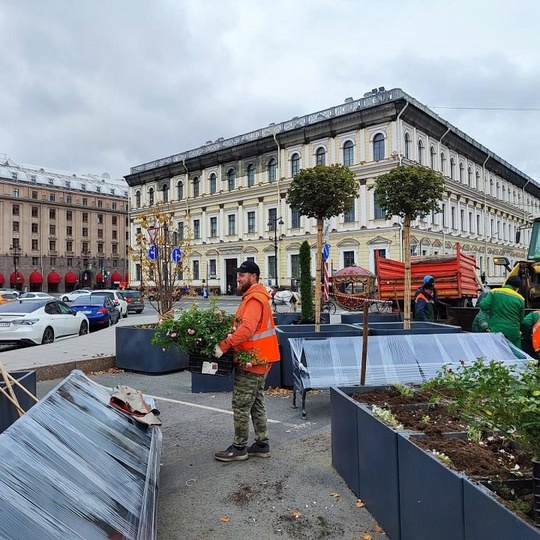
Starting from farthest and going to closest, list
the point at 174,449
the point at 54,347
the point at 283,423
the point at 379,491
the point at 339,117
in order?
the point at 339,117 → the point at 54,347 → the point at 283,423 → the point at 174,449 → the point at 379,491

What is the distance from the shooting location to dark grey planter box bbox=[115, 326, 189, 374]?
9.38 metres

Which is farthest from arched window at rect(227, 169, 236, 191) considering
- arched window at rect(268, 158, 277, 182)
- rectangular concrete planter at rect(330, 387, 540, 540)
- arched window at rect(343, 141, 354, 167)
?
rectangular concrete planter at rect(330, 387, 540, 540)

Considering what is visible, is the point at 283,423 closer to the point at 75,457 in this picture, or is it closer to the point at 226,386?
the point at 226,386

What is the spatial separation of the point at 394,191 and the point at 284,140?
38.9m

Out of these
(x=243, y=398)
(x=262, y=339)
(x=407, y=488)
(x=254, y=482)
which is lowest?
(x=254, y=482)

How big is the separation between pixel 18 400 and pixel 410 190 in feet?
26.3

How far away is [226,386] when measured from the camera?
314 inches

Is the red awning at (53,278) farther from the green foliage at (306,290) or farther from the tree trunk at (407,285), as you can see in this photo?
the tree trunk at (407,285)

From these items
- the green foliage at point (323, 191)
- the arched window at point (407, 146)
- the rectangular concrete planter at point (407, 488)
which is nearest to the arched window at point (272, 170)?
the arched window at point (407, 146)

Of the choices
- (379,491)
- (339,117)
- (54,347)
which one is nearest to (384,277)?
(54,347)

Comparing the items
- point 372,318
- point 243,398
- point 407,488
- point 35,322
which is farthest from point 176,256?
point 407,488

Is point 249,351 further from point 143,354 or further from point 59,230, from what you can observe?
point 59,230

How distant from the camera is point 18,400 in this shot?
15.0 feet

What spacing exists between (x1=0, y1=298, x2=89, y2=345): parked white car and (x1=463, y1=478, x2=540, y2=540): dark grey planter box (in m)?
12.7
